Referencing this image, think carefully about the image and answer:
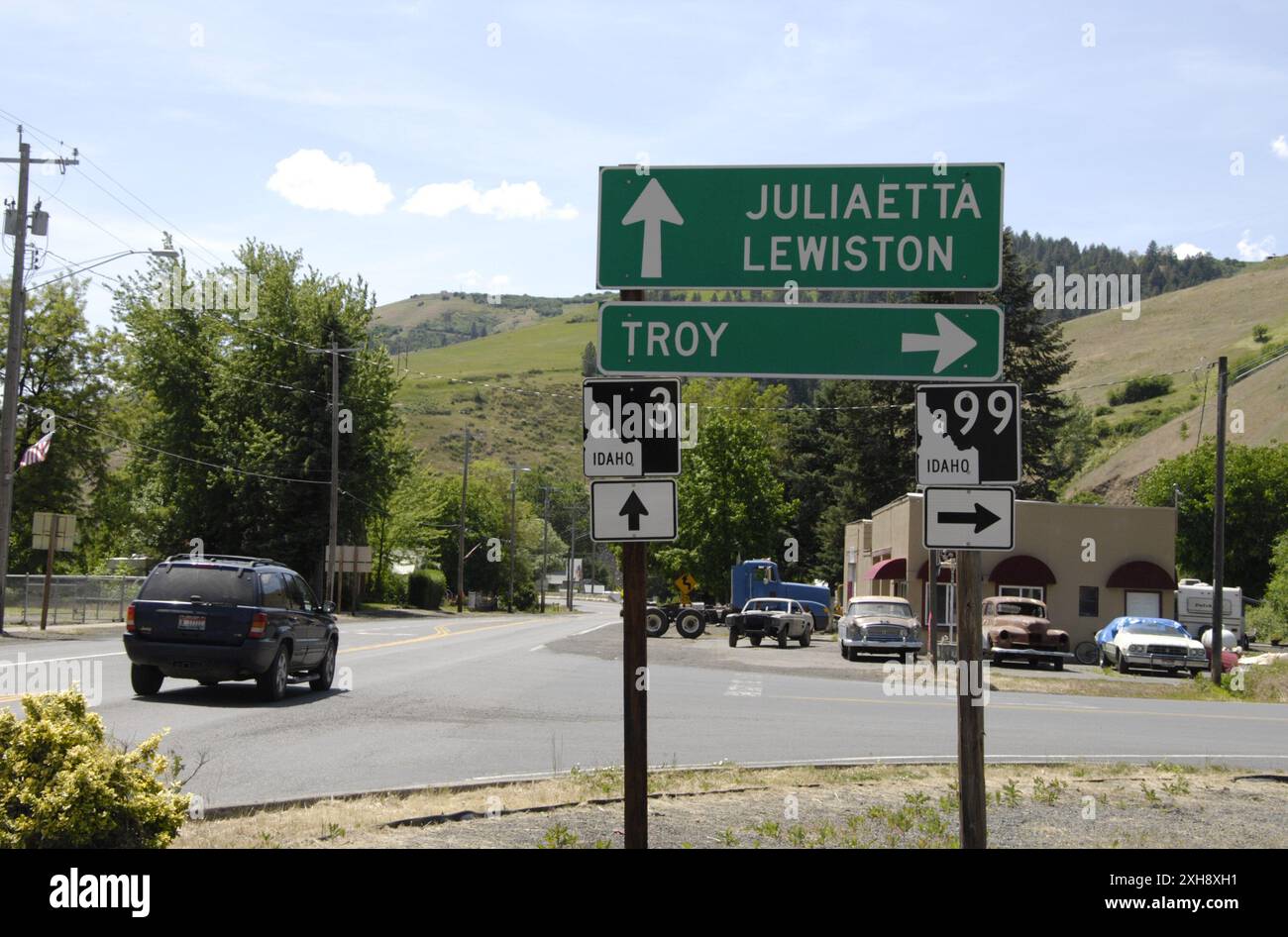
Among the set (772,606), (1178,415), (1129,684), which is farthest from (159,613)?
(1178,415)

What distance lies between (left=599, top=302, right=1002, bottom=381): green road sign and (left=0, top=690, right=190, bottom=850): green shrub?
3.39 meters

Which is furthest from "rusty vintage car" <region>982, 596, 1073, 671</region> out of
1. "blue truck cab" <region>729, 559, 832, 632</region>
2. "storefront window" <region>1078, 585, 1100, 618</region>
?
"blue truck cab" <region>729, 559, 832, 632</region>

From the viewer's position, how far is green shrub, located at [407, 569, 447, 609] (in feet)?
266

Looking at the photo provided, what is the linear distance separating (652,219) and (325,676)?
41.1ft

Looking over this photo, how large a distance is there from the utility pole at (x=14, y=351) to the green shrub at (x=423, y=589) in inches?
→ 1943

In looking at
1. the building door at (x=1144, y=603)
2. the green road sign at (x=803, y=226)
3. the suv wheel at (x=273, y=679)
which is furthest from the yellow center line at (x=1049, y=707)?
the building door at (x=1144, y=603)

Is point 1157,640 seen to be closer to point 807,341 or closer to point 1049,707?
point 1049,707

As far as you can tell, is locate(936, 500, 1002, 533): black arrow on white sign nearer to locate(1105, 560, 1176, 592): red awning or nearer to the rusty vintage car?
the rusty vintage car

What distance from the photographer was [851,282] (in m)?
7.80

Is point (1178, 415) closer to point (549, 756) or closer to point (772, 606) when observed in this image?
point (772, 606)

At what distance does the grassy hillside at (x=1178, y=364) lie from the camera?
108 m

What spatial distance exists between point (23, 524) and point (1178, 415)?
10505 centimetres
